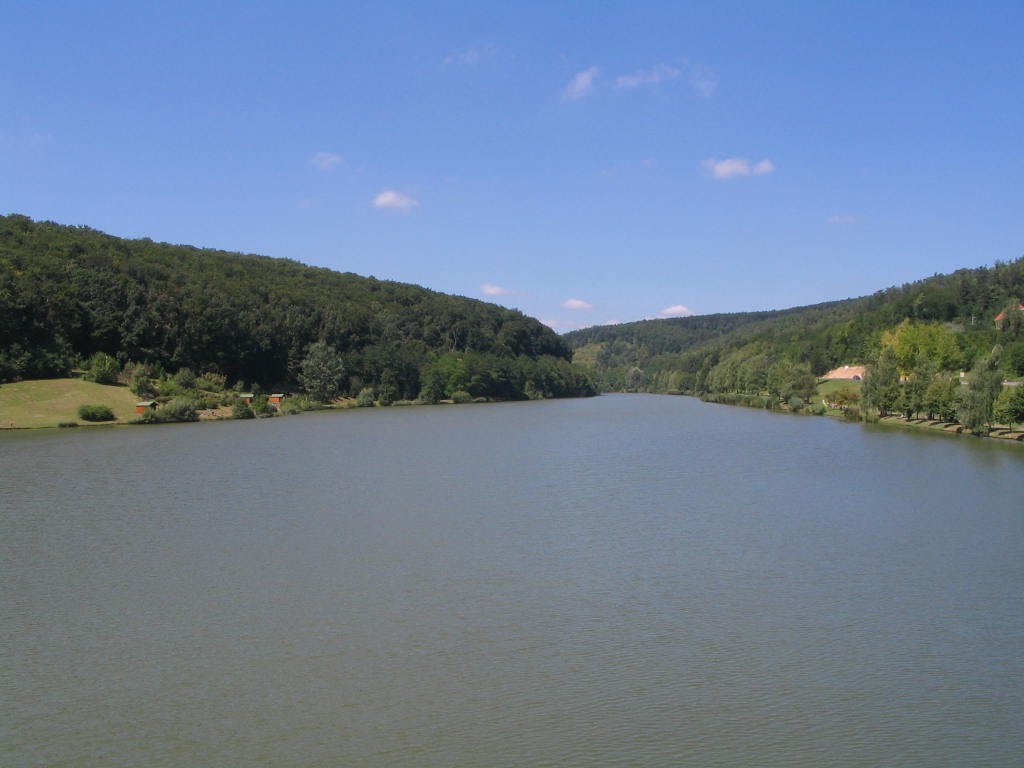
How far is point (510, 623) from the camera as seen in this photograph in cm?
1097

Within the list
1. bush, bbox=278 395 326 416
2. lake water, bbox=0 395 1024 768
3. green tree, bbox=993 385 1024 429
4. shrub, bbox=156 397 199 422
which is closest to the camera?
lake water, bbox=0 395 1024 768

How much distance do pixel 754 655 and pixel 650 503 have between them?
33.0 feet

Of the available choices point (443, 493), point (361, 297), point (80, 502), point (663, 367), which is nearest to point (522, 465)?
point (443, 493)

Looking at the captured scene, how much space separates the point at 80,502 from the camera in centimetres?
1989

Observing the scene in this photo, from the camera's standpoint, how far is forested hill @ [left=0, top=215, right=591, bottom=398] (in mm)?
53062

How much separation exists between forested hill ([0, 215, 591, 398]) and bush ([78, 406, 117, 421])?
694cm

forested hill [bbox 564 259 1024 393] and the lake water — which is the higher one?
forested hill [bbox 564 259 1024 393]

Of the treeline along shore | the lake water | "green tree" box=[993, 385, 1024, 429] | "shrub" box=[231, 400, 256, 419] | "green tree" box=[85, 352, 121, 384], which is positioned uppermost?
the treeline along shore

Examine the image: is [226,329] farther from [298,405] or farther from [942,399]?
[942,399]

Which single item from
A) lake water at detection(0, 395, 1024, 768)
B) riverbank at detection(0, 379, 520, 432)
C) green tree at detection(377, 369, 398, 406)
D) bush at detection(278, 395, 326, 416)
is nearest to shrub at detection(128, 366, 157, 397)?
riverbank at detection(0, 379, 520, 432)

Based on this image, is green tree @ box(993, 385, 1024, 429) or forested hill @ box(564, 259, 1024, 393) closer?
green tree @ box(993, 385, 1024, 429)

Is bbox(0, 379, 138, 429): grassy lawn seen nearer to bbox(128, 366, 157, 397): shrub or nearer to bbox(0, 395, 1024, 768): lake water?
bbox(128, 366, 157, 397): shrub

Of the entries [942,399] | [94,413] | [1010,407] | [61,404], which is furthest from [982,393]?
[61,404]

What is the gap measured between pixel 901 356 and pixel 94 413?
5547 centimetres
